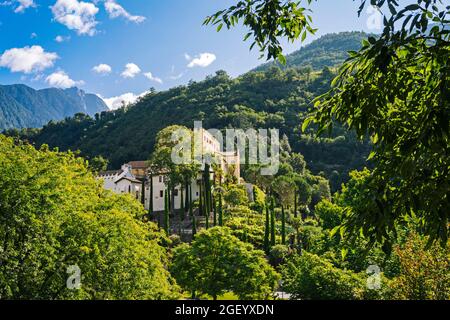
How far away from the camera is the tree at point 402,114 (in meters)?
2.96

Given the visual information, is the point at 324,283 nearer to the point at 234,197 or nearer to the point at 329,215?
the point at 329,215

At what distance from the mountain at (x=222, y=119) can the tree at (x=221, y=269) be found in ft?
160

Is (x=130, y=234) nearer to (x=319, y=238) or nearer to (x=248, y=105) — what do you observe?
(x=319, y=238)

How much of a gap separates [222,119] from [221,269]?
67.3m

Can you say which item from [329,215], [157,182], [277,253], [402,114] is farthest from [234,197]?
[402,114]

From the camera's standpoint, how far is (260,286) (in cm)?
2147

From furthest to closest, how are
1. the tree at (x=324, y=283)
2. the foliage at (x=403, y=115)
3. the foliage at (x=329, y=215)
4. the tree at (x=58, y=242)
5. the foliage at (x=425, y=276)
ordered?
1. the foliage at (x=329, y=215)
2. the tree at (x=324, y=283)
3. the foliage at (x=425, y=276)
4. the tree at (x=58, y=242)
5. the foliage at (x=403, y=115)

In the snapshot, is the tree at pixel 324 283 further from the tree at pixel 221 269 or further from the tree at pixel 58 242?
the tree at pixel 58 242

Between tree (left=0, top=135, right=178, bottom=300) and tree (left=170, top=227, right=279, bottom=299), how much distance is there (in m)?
6.13

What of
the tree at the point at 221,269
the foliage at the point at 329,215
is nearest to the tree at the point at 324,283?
the tree at the point at 221,269

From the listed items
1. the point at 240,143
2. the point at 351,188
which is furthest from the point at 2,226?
the point at 240,143

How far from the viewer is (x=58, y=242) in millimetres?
12469

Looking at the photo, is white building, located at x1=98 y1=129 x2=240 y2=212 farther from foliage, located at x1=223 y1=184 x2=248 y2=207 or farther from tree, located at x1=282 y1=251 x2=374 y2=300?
tree, located at x1=282 y1=251 x2=374 y2=300
